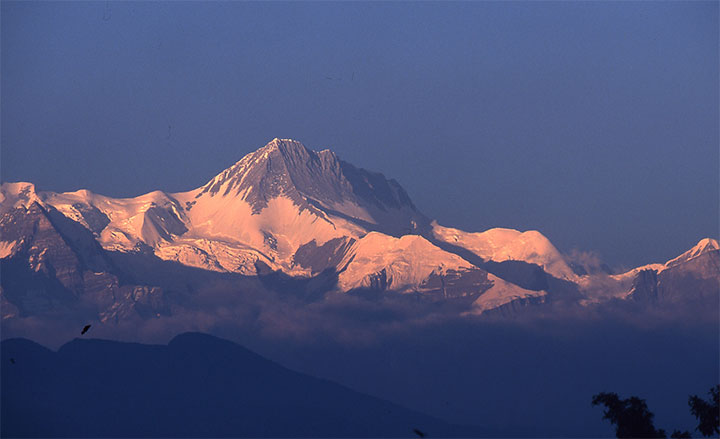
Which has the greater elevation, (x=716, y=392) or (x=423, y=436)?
(x=716, y=392)

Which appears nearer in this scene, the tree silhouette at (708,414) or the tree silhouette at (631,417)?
the tree silhouette at (708,414)

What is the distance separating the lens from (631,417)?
4082 inches

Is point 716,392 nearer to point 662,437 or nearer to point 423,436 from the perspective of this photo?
point 662,437

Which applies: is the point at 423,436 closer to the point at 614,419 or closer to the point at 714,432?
the point at 614,419

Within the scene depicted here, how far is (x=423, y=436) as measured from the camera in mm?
106438

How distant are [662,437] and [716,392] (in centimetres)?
520

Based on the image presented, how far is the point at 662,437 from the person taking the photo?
102 meters

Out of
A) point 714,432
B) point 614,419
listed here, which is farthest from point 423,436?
point 714,432

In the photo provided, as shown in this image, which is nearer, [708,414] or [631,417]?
[708,414]

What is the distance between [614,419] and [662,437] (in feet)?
14.4

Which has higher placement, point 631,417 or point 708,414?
point 708,414

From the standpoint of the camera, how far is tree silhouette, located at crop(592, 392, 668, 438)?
103000 mm

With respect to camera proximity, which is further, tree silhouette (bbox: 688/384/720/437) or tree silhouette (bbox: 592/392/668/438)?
tree silhouette (bbox: 592/392/668/438)

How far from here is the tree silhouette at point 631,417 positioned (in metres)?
103
